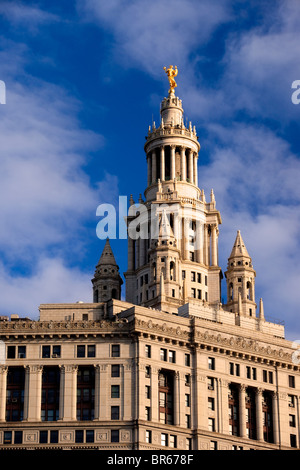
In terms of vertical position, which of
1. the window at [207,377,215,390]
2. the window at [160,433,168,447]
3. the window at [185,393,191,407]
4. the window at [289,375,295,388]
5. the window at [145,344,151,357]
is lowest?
the window at [160,433,168,447]

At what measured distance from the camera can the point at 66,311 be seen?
597 ft

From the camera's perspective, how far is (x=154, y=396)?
169m

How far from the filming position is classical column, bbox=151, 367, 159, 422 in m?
168

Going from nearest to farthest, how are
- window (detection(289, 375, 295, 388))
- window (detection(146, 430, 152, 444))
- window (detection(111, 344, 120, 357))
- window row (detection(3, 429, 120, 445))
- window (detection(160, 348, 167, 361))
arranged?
window row (detection(3, 429, 120, 445)) → window (detection(146, 430, 152, 444)) → window (detection(111, 344, 120, 357)) → window (detection(160, 348, 167, 361)) → window (detection(289, 375, 295, 388))

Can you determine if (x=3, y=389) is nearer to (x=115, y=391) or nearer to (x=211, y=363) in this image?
(x=115, y=391)

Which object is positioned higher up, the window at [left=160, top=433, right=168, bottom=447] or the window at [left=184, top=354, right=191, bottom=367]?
the window at [left=184, top=354, right=191, bottom=367]

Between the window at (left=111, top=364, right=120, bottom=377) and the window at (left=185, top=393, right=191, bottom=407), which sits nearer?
the window at (left=111, top=364, right=120, bottom=377)

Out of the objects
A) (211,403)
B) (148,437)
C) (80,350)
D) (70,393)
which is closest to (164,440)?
(148,437)

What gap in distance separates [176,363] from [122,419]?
1339cm

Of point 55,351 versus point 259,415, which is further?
point 259,415

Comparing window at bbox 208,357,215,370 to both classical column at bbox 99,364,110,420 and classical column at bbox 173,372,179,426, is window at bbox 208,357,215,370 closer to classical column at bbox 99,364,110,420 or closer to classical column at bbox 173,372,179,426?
classical column at bbox 173,372,179,426

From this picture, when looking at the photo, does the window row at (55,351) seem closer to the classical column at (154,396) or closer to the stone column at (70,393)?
the stone column at (70,393)

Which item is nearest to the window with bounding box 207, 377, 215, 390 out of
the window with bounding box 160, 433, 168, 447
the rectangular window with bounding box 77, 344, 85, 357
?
the window with bounding box 160, 433, 168, 447
